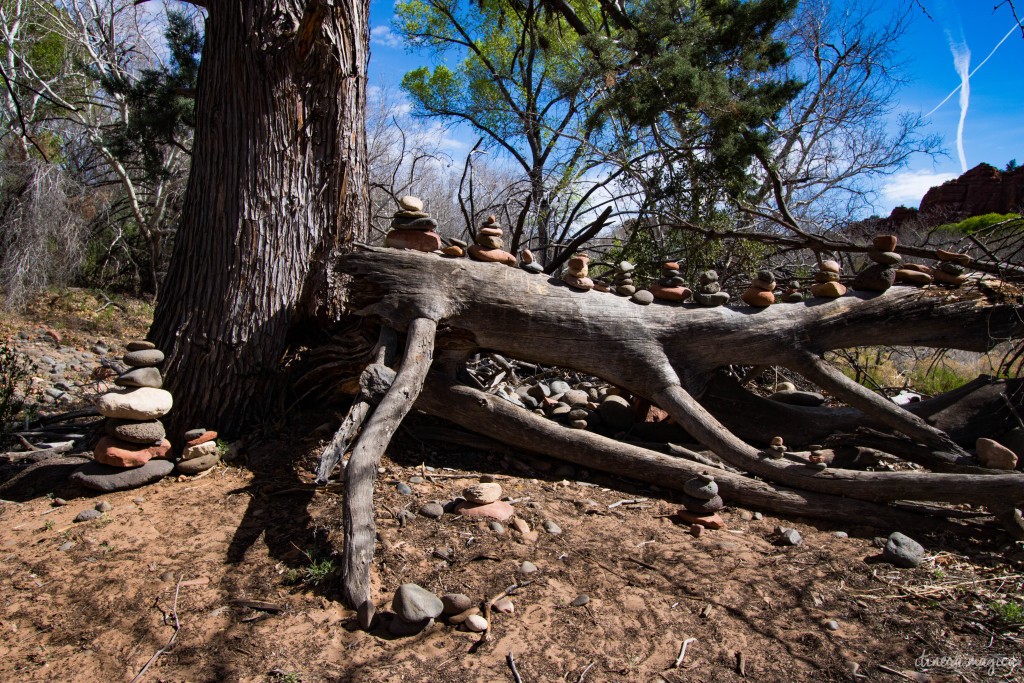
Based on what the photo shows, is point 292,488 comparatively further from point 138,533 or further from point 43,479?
point 43,479

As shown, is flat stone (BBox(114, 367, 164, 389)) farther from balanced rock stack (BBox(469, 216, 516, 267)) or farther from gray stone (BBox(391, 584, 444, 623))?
gray stone (BBox(391, 584, 444, 623))

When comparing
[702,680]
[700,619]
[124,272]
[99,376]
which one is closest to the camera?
[702,680]

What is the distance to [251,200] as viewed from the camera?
3.91m

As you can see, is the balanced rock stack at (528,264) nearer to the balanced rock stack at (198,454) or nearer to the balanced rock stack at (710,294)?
the balanced rock stack at (710,294)

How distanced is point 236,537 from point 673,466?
2382mm

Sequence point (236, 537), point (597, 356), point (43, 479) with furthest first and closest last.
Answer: point (597, 356) < point (43, 479) < point (236, 537)

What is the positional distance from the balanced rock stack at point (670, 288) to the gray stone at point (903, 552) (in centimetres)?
199

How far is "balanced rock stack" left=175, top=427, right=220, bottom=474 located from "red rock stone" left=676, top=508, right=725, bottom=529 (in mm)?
2730

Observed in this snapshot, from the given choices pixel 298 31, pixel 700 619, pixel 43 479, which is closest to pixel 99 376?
pixel 43 479

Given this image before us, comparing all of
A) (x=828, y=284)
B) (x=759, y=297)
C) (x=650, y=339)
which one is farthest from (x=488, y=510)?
(x=828, y=284)

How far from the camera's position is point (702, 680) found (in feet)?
6.84

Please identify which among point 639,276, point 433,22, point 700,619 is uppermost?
point 433,22

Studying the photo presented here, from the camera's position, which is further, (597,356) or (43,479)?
(597,356)

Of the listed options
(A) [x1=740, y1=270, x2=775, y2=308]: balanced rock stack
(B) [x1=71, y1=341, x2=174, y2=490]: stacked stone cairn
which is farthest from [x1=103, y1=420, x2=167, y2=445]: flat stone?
(A) [x1=740, y1=270, x2=775, y2=308]: balanced rock stack
